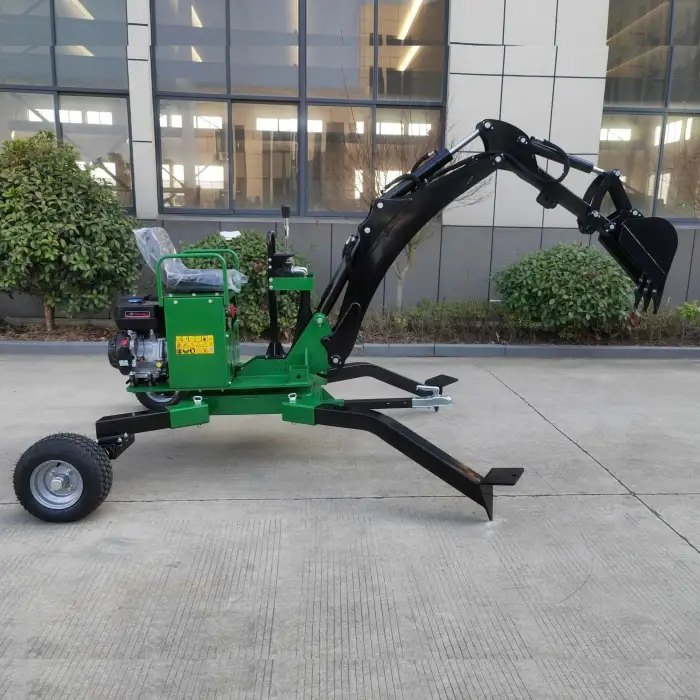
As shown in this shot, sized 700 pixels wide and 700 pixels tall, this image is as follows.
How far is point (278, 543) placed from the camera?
3.14 m

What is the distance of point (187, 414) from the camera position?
145 inches

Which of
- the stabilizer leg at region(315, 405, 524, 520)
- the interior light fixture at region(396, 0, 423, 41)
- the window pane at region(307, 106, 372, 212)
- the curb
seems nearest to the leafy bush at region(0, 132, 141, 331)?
the curb

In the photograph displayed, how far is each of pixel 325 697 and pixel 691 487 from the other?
2.91 meters

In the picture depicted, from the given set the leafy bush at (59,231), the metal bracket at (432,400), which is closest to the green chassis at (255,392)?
the metal bracket at (432,400)

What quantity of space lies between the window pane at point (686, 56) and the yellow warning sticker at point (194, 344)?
906cm

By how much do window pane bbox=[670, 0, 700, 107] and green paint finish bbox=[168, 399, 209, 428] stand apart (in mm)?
9234

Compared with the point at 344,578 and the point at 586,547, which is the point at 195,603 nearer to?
the point at 344,578

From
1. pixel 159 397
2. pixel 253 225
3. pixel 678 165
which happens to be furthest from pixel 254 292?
pixel 678 165

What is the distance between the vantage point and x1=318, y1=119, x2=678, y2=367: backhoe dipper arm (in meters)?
3.83

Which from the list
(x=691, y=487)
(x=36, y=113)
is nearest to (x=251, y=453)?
(x=691, y=487)

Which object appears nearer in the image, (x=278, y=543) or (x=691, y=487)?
(x=278, y=543)

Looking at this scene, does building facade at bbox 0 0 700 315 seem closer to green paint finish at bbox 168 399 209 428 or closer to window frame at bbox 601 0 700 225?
window frame at bbox 601 0 700 225

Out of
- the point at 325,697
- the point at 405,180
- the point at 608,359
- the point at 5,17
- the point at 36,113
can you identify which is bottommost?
the point at 325,697

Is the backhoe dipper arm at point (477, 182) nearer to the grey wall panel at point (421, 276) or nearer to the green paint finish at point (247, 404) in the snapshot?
the green paint finish at point (247, 404)
